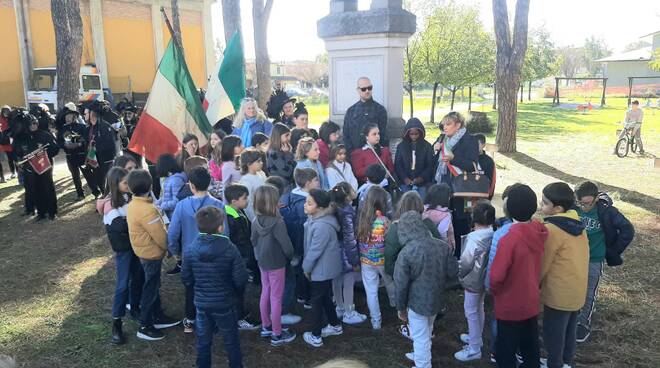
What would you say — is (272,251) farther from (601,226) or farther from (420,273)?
(601,226)

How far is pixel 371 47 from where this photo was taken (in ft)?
21.7

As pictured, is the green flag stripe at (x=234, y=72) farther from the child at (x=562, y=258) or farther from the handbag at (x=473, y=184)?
the child at (x=562, y=258)

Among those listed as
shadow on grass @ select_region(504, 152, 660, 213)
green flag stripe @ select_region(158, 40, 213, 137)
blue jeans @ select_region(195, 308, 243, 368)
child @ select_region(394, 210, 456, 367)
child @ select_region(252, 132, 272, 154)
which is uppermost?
green flag stripe @ select_region(158, 40, 213, 137)

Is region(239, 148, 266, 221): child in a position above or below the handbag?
above

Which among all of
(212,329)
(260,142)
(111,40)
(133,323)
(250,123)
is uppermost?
(111,40)

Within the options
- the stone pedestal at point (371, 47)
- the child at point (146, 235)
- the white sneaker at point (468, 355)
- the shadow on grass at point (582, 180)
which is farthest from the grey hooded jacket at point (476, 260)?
the shadow on grass at point (582, 180)

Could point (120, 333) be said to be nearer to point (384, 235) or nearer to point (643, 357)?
point (384, 235)

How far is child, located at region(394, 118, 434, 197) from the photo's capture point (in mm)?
5801

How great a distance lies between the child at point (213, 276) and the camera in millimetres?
3639

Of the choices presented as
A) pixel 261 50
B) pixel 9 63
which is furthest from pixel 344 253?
pixel 9 63

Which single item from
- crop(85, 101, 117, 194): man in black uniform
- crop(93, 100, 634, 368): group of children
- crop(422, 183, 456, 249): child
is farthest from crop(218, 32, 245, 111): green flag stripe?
crop(422, 183, 456, 249): child

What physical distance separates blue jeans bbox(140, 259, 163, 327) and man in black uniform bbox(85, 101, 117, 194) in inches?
190

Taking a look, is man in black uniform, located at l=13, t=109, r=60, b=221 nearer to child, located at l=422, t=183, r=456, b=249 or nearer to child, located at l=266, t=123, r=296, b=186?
child, located at l=266, t=123, r=296, b=186

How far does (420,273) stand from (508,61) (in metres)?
12.2
